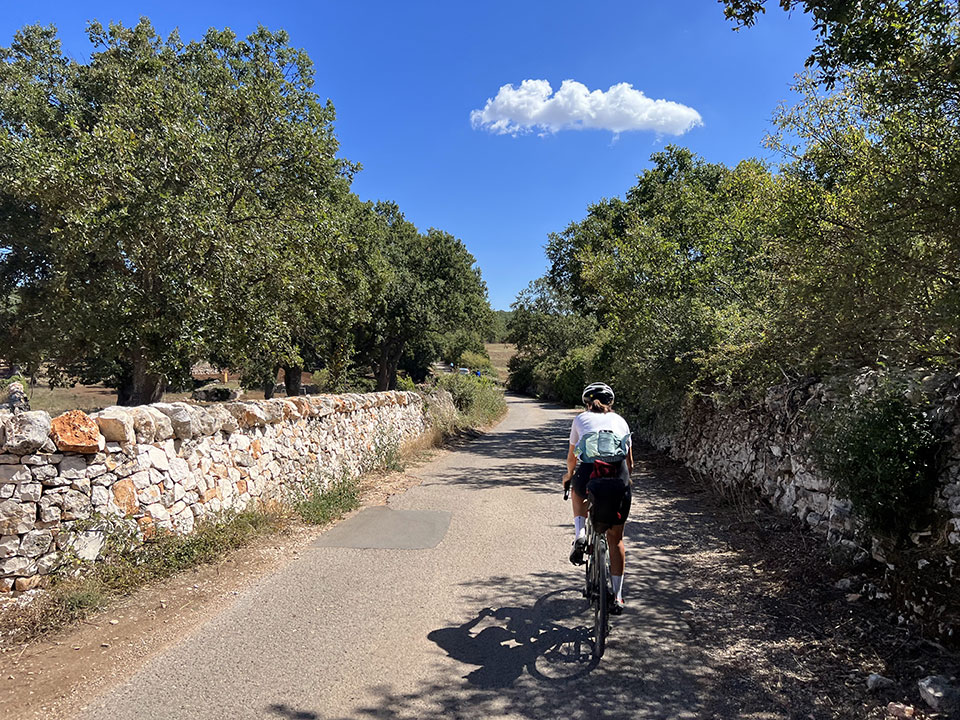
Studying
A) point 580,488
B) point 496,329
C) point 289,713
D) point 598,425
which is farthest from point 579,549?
point 496,329

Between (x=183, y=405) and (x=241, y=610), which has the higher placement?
(x=183, y=405)

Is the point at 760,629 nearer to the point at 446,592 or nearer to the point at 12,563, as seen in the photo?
the point at 446,592

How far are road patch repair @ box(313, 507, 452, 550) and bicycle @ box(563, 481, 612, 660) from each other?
99.0 inches

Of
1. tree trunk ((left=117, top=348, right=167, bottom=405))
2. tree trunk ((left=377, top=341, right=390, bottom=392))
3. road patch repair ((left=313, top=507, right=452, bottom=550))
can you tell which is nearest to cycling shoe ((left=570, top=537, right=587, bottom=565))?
road patch repair ((left=313, top=507, right=452, bottom=550))

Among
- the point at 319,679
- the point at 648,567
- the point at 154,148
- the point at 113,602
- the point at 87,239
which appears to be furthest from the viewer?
the point at 154,148

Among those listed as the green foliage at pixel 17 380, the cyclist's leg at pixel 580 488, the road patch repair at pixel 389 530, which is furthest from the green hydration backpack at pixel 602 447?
the green foliage at pixel 17 380

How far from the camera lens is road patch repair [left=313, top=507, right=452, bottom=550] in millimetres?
6551

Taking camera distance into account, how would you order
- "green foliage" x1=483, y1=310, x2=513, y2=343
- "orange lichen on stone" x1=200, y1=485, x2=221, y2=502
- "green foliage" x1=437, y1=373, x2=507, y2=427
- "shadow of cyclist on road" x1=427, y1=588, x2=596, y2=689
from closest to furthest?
"shadow of cyclist on road" x1=427, y1=588, x2=596, y2=689 < "orange lichen on stone" x1=200, y1=485, x2=221, y2=502 < "green foliage" x1=437, y1=373, x2=507, y2=427 < "green foliage" x1=483, y1=310, x2=513, y2=343

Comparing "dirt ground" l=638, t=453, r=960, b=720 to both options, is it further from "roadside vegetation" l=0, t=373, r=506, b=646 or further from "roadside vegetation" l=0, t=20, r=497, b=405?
"roadside vegetation" l=0, t=20, r=497, b=405

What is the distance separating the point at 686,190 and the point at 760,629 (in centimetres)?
1142

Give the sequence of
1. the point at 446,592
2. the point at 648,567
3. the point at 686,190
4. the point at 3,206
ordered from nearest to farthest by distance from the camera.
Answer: the point at 446,592 < the point at 648,567 < the point at 3,206 < the point at 686,190

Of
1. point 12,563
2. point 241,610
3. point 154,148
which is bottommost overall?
point 241,610

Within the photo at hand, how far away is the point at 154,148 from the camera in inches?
345

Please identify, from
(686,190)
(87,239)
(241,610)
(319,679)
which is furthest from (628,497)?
(686,190)
